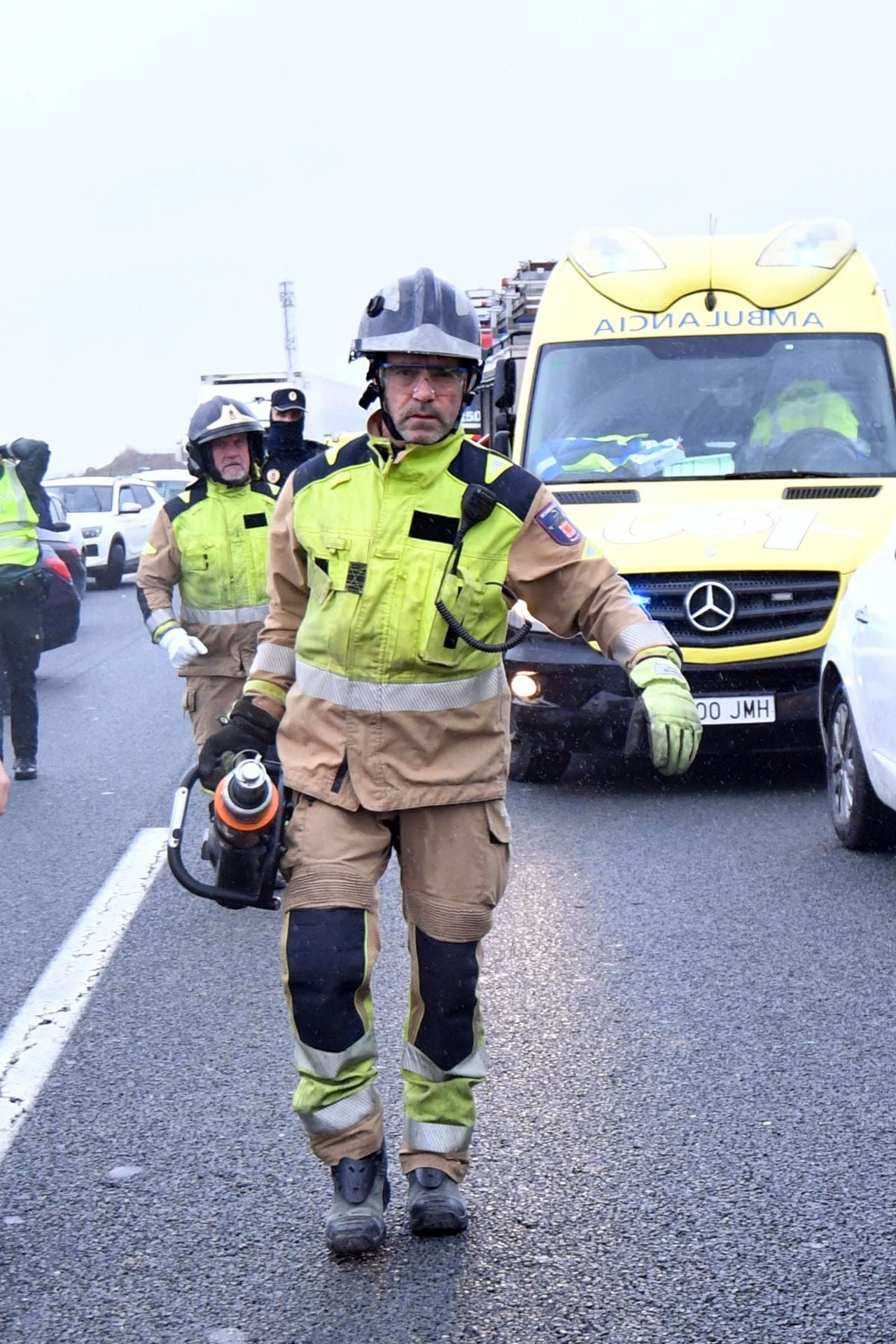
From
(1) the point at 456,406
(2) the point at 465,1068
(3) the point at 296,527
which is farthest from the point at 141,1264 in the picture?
(1) the point at 456,406

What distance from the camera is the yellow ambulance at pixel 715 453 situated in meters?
9.08

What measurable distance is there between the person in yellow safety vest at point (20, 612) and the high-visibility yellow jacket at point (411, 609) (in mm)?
6987

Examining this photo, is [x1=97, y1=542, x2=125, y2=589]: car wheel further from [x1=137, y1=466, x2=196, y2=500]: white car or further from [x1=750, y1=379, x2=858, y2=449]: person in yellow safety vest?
[x1=750, y1=379, x2=858, y2=449]: person in yellow safety vest

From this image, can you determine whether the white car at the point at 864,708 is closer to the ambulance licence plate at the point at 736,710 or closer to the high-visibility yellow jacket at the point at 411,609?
the ambulance licence plate at the point at 736,710

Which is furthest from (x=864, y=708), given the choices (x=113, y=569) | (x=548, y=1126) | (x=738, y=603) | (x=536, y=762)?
(x=113, y=569)

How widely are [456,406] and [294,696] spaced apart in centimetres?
68

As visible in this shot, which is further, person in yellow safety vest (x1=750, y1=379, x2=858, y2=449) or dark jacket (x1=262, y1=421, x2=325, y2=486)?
person in yellow safety vest (x1=750, y1=379, x2=858, y2=449)

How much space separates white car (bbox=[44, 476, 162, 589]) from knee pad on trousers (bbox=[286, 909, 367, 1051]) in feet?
77.8

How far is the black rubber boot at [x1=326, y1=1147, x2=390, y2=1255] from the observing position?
3.89 m

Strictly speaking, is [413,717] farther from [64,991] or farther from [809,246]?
[809,246]

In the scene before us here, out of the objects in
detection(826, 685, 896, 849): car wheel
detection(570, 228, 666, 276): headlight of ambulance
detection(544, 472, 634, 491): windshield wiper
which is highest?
detection(570, 228, 666, 276): headlight of ambulance

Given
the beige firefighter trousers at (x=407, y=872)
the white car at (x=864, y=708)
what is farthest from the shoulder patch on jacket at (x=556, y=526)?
the white car at (x=864, y=708)

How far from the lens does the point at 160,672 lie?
54.7 ft

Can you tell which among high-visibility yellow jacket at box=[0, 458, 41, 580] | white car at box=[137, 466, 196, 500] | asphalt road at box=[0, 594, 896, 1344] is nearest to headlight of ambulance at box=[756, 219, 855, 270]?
asphalt road at box=[0, 594, 896, 1344]
